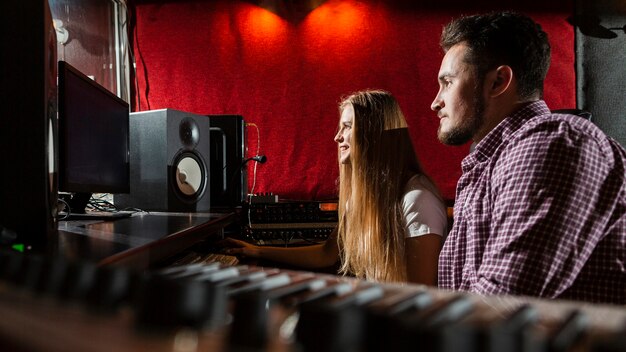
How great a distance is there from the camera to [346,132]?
7.29ft

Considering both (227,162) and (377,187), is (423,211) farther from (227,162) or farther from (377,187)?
(227,162)

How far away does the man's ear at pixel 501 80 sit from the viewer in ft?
4.66

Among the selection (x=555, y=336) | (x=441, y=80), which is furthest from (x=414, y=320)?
(x=441, y=80)

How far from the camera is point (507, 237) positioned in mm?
977

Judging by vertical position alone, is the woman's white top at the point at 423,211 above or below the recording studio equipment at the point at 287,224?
above

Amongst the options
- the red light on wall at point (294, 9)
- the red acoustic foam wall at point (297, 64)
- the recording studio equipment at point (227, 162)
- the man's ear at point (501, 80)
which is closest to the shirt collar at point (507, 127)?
the man's ear at point (501, 80)

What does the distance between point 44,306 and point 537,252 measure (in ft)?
2.78

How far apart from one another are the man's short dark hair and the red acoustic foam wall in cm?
193

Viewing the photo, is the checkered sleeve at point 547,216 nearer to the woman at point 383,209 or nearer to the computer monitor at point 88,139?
the woman at point 383,209

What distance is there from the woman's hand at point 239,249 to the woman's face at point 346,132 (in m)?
0.61

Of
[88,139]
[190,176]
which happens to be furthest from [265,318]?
[190,176]

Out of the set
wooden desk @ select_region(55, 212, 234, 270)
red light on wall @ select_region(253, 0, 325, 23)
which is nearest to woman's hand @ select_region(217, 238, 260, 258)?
wooden desk @ select_region(55, 212, 234, 270)

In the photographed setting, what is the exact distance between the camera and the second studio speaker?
220 cm

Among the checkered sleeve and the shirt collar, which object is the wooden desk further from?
the shirt collar
